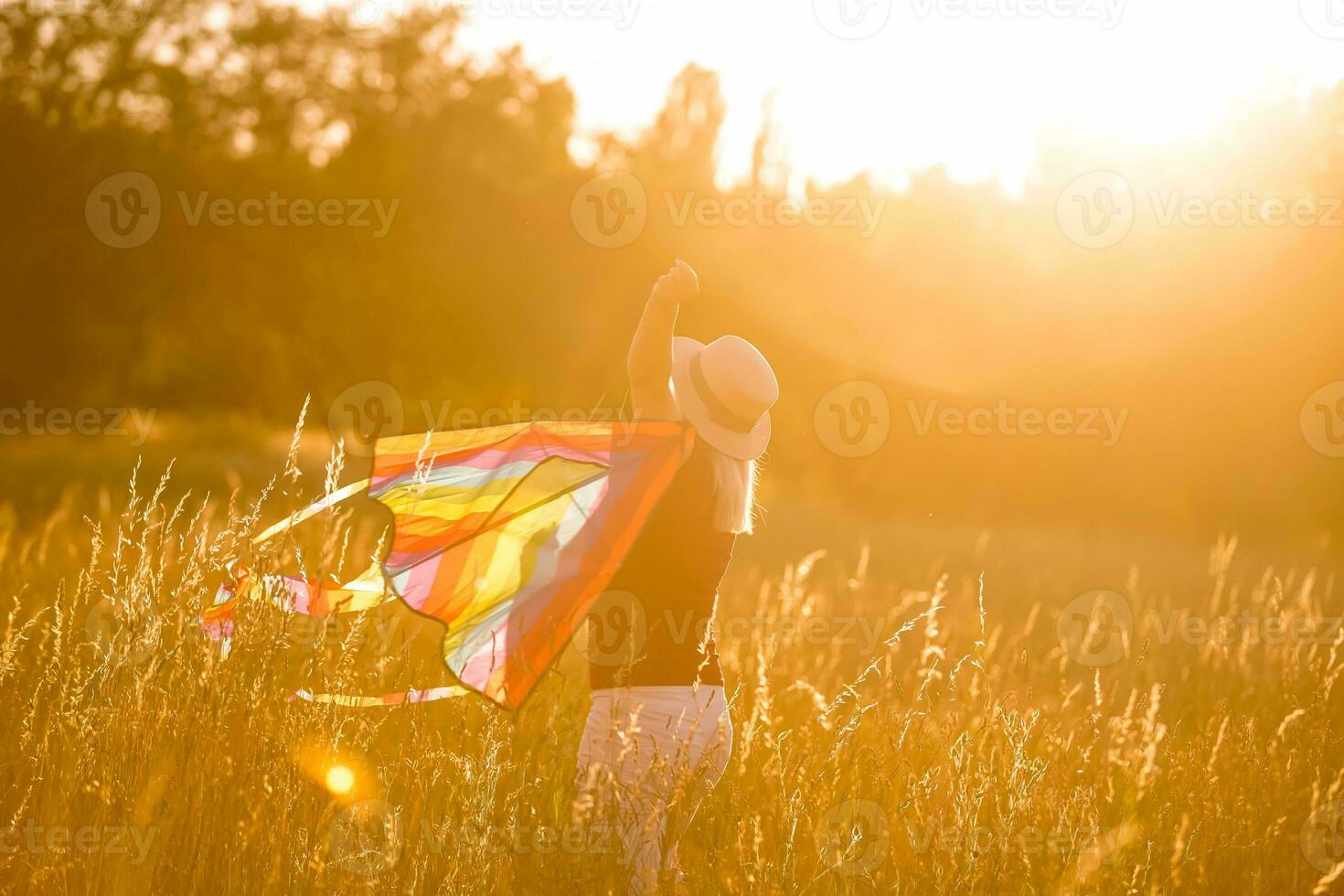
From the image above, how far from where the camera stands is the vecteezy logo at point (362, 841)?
2984 millimetres

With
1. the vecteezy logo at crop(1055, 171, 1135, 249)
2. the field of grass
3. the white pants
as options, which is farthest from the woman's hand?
the vecteezy logo at crop(1055, 171, 1135, 249)

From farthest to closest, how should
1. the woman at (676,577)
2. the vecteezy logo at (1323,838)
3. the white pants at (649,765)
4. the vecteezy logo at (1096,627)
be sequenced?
the vecteezy logo at (1096,627) → the vecteezy logo at (1323,838) → the woman at (676,577) → the white pants at (649,765)

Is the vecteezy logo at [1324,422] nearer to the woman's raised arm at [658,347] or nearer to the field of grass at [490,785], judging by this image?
the field of grass at [490,785]

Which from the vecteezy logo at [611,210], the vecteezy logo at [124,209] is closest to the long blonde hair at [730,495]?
the vecteezy logo at [124,209]

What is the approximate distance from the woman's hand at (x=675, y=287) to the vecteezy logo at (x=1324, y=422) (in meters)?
29.3

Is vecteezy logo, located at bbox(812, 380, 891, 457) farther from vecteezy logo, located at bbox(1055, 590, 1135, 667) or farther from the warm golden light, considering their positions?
the warm golden light

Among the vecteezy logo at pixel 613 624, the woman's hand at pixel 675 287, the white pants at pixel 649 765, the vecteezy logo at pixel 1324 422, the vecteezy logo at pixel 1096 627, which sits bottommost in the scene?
the white pants at pixel 649 765

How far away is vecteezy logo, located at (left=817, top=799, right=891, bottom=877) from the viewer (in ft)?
11.7

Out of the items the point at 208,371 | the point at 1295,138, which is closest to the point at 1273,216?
the point at 1295,138

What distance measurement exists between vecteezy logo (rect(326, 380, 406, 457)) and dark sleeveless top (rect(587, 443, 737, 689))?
17.4 metres

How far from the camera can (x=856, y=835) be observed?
3545mm

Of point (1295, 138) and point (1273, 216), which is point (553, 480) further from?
point (1295, 138)

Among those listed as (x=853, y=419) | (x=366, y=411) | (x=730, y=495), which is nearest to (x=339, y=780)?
(x=730, y=495)

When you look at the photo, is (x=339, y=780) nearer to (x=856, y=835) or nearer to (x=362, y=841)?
(x=362, y=841)
